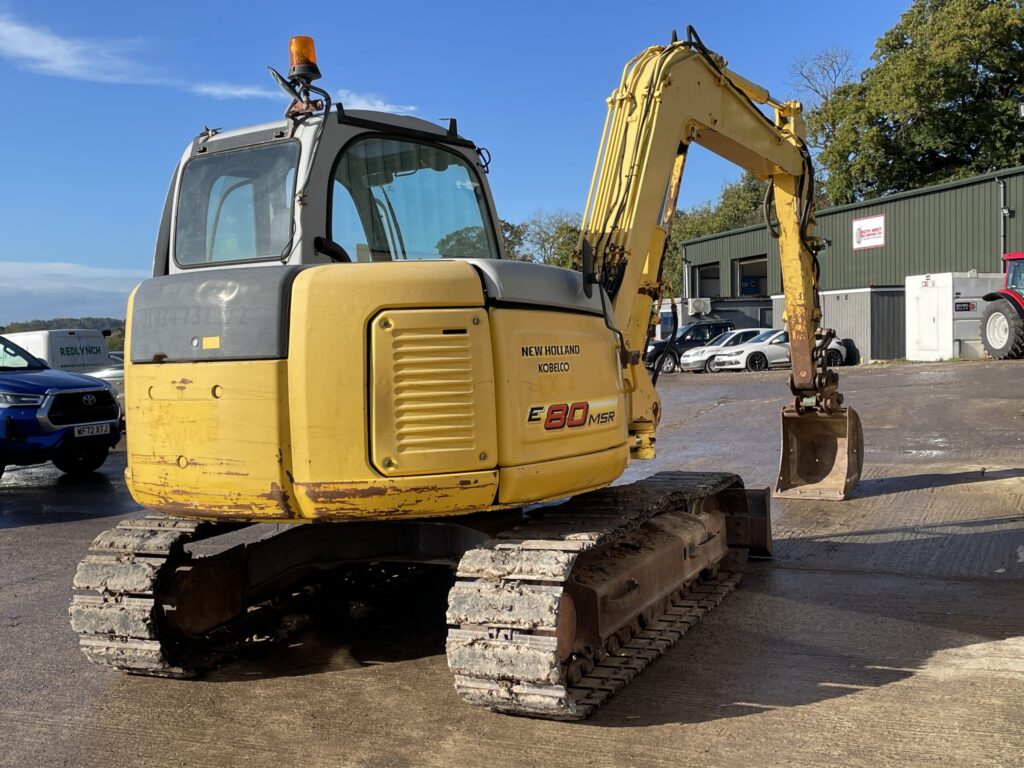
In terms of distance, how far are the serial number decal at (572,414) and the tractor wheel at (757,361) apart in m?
25.7

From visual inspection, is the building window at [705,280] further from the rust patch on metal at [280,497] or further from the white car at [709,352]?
the rust patch on metal at [280,497]

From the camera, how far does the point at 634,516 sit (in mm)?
4984

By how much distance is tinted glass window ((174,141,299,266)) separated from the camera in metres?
4.83

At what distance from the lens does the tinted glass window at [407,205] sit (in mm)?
4953

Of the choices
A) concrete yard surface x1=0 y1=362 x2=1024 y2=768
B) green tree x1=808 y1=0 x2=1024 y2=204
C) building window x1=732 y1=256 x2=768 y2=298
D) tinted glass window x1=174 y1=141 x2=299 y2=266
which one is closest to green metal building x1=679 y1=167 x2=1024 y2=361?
building window x1=732 y1=256 x2=768 y2=298

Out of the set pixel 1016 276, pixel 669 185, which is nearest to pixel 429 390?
pixel 669 185

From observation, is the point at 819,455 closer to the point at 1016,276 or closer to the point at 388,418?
the point at 388,418

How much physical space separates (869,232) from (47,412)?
31.7 meters

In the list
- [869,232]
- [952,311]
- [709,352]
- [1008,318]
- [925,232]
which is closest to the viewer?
[1008,318]

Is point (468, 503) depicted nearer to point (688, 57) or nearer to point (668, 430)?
point (688, 57)

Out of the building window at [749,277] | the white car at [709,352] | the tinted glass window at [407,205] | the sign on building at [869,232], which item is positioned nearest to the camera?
the tinted glass window at [407,205]

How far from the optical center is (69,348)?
1888 cm

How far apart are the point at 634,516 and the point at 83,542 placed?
231 inches

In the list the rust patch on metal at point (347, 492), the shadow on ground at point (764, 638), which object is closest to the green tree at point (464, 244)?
the rust patch on metal at point (347, 492)
